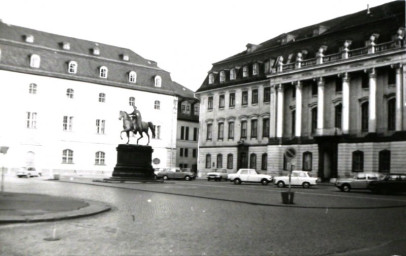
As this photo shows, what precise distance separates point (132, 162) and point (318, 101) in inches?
920

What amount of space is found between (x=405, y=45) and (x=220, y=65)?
30.1 meters

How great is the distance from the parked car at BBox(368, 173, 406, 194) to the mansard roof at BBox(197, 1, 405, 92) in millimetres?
16650

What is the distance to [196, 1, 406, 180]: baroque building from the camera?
46.8 m

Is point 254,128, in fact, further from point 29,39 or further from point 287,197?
point 287,197

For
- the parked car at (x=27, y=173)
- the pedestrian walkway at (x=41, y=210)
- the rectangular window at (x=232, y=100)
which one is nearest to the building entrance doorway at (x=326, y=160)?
the rectangular window at (x=232, y=100)

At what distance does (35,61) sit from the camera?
59.0 meters

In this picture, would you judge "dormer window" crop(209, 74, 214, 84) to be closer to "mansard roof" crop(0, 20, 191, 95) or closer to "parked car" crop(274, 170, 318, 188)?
"mansard roof" crop(0, 20, 191, 95)

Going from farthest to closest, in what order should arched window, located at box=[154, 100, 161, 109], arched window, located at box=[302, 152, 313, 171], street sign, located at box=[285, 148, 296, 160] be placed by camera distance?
arched window, located at box=[154, 100, 161, 109], arched window, located at box=[302, 152, 313, 171], street sign, located at box=[285, 148, 296, 160]

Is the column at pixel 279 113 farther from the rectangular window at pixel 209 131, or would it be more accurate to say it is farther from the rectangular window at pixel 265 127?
the rectangular window at pixel 209 131

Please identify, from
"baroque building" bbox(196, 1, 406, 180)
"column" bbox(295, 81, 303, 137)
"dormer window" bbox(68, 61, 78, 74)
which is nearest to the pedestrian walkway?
"baroque building" bbox(196, 1, 406, 180)

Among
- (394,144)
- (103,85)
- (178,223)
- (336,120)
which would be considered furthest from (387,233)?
(103,85)

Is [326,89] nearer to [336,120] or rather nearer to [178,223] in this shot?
[336,120]

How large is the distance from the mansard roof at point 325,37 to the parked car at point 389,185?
16.6m

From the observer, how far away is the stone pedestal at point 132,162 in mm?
38906
